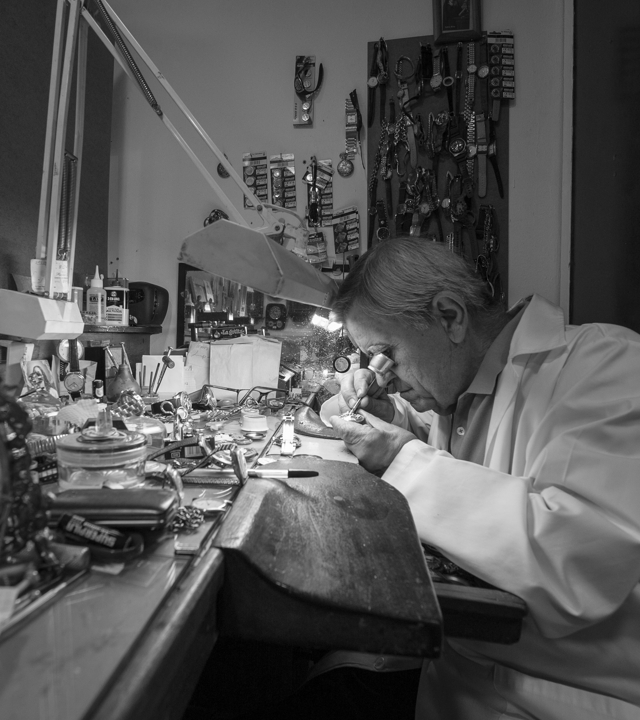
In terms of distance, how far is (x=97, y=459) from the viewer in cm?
69

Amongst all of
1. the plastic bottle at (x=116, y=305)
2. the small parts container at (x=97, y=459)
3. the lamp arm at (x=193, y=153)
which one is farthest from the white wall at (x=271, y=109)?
the small parts container at (x=97, y=459)

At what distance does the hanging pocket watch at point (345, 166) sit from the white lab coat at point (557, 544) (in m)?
1.93

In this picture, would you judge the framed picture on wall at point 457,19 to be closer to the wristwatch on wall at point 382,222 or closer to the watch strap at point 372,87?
the watch strap at point 372,87

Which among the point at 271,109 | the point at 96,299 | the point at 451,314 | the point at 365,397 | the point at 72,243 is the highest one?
the point at 271,109

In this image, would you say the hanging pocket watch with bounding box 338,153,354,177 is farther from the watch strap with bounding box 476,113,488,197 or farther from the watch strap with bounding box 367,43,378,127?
the watch strap with bounding box 476,113,488,197

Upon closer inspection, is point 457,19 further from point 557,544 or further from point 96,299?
point 557,544

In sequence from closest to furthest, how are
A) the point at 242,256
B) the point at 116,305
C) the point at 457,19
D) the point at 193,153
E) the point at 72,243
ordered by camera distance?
the point at 242,256
the point at 72,243
the point at 193,153
the point at 116,305
the point at 457,19

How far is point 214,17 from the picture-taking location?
8.69 feet

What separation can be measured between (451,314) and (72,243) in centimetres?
110

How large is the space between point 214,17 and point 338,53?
0.77m

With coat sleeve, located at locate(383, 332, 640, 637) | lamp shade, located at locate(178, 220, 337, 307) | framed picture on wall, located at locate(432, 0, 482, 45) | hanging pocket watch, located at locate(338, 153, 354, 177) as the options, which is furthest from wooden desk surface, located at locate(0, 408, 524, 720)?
framed picture on wall, located at locate(432, 0, 482, 45)

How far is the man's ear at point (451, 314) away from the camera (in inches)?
45.0

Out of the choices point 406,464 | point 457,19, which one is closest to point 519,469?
point 406,464

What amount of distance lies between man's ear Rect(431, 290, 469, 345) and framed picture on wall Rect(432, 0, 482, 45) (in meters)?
2.12
